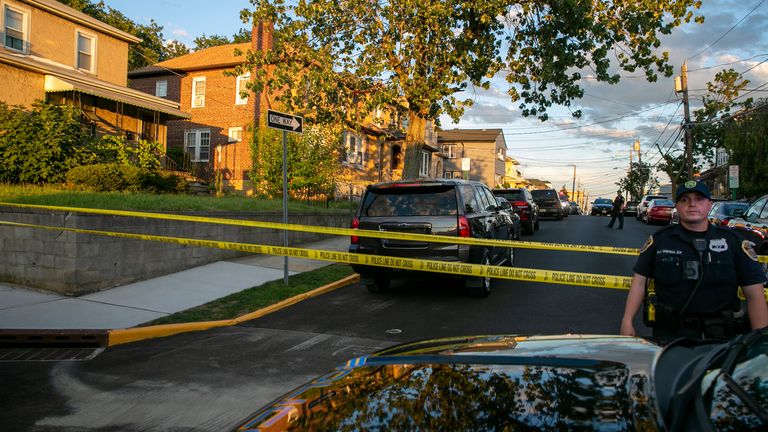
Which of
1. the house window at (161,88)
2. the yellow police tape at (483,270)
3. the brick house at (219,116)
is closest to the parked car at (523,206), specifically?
the brick house at (219,116)

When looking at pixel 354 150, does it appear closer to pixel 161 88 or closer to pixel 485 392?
pixel 161 88

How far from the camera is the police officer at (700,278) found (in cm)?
329

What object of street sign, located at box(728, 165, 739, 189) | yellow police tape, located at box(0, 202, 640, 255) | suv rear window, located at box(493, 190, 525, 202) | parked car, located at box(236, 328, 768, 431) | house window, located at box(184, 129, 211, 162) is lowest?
parked car, located at box(236, 328, 768, 431)

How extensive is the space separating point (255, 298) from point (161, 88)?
91.8ft

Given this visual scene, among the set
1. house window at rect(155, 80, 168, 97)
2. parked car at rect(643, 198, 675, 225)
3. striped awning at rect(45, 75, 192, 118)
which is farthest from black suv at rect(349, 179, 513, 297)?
house window at rect(155, 80, 168, 97)

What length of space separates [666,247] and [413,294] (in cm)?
562

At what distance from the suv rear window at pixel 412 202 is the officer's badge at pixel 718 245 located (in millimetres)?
4643

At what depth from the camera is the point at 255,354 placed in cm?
586

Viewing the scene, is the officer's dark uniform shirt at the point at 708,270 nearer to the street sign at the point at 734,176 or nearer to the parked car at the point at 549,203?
the street sign at the point at 734,176

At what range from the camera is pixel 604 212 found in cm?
4562

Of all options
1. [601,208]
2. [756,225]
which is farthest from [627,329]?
[601,208]

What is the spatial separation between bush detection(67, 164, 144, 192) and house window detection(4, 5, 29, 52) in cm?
899

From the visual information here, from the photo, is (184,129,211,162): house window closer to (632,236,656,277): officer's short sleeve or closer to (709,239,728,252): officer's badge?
(632,236,656,277): officer's short sleeve

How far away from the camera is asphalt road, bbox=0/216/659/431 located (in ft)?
14.3
